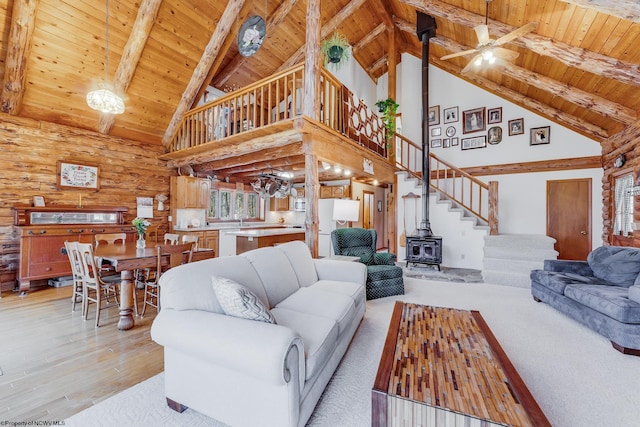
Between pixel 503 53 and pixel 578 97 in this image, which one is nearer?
pixel 503 53

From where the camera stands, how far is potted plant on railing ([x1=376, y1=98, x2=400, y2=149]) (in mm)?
6723

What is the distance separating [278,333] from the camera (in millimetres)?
1449

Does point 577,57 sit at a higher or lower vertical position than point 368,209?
higher

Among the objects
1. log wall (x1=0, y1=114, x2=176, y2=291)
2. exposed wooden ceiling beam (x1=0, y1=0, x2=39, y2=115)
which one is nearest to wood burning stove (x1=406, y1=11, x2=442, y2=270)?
log wall (x1=0, y1=114, x2=176, y2=291)

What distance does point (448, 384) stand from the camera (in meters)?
1.45

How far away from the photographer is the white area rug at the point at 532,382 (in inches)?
66.8

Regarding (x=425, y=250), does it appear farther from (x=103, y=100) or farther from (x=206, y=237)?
(x=103, y=100)

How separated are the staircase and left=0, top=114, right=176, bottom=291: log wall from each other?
7051 millimetres

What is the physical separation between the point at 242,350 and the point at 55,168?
5.80 metres

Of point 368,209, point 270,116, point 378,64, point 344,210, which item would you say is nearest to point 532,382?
point 344,210

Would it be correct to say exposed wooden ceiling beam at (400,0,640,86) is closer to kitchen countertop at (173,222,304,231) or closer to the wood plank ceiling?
the wood plank ceiling

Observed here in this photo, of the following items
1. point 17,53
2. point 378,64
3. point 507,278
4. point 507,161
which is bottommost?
point 507,278

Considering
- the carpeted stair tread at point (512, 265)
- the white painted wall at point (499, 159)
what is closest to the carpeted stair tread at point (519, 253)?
the carpeted stair tread at point (512, 265)

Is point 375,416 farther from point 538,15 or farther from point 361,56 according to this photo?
point 361,56
